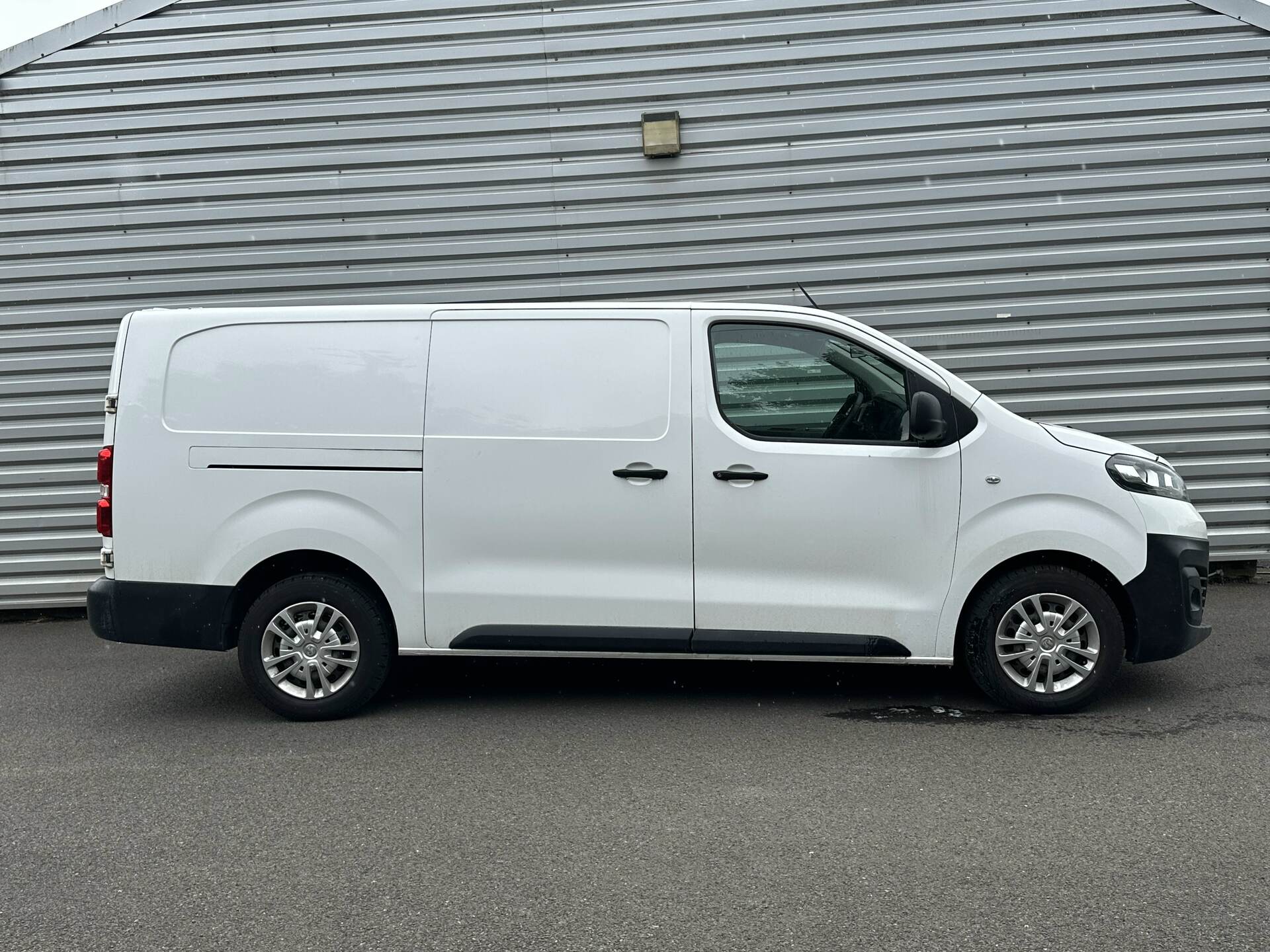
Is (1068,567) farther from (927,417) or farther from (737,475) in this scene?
(737,475)

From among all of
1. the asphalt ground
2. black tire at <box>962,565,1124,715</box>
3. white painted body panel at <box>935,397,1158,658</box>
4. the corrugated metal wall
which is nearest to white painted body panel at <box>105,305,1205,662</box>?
white painted body panel at <box>935,397,1158,658</box>

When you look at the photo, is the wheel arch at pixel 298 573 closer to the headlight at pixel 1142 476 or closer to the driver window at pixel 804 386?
the driver window at pixel 804 386

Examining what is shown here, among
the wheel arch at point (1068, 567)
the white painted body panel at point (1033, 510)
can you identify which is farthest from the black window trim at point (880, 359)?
the wheel arch at point (1068, 567)

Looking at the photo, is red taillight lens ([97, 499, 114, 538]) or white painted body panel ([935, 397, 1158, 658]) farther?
red taillight lens ([97, 499, 114, 538])

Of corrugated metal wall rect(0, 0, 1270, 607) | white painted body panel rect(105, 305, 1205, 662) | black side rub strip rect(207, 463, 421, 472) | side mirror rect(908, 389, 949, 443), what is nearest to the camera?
side mirror rect(908, 389, 949, 443)

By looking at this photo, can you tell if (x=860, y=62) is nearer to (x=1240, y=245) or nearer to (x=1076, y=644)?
(x=1240, y=245)

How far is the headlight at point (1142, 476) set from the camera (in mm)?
5332

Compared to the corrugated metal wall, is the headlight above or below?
below

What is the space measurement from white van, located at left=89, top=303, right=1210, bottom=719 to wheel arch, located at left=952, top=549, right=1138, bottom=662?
1cm

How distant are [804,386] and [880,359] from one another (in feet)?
1.26

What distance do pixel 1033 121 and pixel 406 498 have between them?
216 inches

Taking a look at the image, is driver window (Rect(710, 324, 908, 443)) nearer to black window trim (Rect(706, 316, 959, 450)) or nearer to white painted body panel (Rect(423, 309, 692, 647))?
black window trim (Rect(706, 316, 959, 450))

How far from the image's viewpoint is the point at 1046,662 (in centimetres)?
531

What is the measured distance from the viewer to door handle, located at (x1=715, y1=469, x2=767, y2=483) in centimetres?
534
